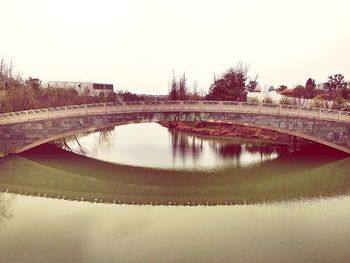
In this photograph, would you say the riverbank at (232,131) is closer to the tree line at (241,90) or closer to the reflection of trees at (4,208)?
the tree line at (241,90)

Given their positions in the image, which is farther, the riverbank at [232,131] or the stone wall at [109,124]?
the riverbank at [232,131]

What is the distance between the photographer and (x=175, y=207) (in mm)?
15391

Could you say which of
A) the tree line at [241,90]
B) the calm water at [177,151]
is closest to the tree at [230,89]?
the tree line at [241,90]

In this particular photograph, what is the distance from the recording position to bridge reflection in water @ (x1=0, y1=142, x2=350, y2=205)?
1691 centimetres

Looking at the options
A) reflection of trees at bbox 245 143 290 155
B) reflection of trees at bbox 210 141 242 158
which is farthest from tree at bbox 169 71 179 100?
reflection of trees at bbox 245 143 290 155

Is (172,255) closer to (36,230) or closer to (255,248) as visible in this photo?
(255,248)

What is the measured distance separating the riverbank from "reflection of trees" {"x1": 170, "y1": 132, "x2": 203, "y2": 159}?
204cm

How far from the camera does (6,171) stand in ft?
69.0

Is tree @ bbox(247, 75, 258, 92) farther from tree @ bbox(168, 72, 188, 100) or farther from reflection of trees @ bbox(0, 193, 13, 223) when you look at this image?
reflection of trees @ bbox(0, 193, 13, 223)

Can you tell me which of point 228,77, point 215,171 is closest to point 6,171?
point 215,171

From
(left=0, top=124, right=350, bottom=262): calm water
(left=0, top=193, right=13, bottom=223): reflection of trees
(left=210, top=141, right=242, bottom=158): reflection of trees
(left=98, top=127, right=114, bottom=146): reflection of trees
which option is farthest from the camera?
(left=98, top=127, right=114, bottom=146): reflection of trees

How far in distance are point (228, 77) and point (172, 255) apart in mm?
39147

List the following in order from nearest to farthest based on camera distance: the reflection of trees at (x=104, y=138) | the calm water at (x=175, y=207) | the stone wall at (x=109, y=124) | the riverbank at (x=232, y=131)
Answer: the calm water at (x=175, y=207) → the stone wall at (x=109, y=124) → the reflection of trees at (x=104, y=138) → the riverbank at (x=232, y=131)

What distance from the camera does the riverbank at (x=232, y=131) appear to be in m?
33.6
